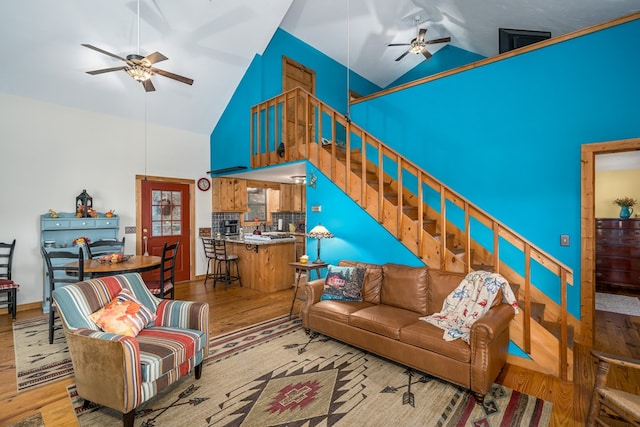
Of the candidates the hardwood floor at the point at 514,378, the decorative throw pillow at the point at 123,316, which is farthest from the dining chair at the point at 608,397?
the decorative throw pillow at the point at 123,316

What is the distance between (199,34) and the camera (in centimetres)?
482

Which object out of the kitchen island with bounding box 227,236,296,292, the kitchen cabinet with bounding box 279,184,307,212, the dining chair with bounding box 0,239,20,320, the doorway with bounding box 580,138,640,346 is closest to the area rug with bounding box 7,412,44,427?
the dining chair with bounding box 0,239,20,320

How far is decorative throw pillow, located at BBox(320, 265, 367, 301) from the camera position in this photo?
11.5 ft

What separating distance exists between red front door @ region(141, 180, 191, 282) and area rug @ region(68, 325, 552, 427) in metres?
3.70

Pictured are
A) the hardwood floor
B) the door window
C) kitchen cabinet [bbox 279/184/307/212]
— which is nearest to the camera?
the hardwood floor

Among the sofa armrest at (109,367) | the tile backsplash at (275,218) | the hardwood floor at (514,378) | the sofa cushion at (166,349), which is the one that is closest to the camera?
the sofa armrest at (109,367)

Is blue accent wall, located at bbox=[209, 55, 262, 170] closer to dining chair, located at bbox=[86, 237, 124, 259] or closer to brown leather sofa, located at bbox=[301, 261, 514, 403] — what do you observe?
dining chair, located at bbox=[86, 237, 124, 259]

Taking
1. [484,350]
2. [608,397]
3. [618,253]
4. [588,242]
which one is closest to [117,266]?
[484,350]

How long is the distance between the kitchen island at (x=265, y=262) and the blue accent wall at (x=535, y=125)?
284cm

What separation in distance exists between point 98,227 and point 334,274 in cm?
395

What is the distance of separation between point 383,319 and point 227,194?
4.83m

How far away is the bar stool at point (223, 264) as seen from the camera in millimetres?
5816

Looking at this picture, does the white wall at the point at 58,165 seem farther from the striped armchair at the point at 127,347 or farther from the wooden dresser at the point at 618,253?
the wooden dresser at the point at 618,253

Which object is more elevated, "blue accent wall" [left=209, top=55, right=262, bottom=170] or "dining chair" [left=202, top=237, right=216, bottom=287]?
"blue accent wall" [left=209, top=55, right=262, bottom=170]
